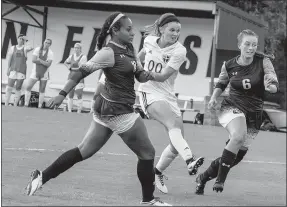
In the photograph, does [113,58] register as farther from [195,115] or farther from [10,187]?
[195,115]

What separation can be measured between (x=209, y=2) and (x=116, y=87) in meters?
21.0

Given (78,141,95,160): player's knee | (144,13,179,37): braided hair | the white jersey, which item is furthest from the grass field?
(144,13,179,37): braided hair

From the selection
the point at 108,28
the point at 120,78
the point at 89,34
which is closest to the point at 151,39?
the point at 108,28

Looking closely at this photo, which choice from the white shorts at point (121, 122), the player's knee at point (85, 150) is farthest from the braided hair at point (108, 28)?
the player's knee at point (85, 150)

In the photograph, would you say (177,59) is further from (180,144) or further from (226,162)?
(226,162)

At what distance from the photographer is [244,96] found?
368 inches

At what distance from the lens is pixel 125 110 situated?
7754 millimetres

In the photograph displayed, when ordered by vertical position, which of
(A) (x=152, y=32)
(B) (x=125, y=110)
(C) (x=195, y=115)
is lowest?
(C) (x=195, y=115)

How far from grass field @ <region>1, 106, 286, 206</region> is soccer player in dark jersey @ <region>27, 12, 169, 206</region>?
12.1 inches

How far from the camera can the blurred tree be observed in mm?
33250

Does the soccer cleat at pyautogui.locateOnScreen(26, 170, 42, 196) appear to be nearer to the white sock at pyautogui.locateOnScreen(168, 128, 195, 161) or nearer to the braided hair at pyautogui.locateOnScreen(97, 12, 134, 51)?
the braided hair at pyautogui.locateOnScreen(97, 12, 134, 51)

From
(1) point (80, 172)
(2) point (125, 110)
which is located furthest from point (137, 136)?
(1) point (80, 172)

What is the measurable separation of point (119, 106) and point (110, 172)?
3488mm

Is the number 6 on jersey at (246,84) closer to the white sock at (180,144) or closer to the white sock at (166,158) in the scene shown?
the white sock at (180,144)
